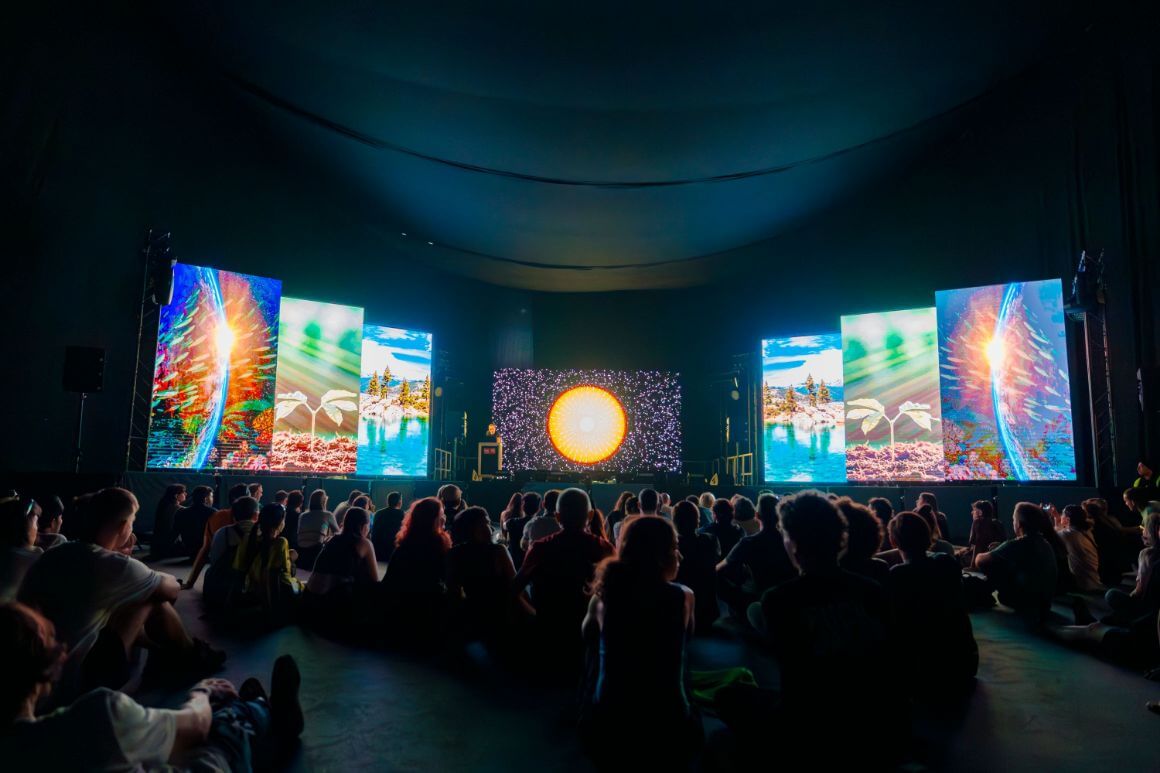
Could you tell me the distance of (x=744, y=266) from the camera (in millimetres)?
14305

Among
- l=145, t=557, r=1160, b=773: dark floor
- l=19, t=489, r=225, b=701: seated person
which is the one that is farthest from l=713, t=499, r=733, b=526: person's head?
l=19, t=489, r=225, b=701: seated person

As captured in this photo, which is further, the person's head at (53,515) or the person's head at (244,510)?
the person's head at (244,510)

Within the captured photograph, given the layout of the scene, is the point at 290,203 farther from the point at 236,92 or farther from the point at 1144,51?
the point at 1144,51

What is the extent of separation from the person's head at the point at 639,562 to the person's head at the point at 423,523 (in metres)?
2.41

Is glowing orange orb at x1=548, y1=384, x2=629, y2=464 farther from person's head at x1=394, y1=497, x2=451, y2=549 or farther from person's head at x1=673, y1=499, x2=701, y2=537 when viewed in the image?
person's head at x1=394, y1=497, x2=451, y2=549

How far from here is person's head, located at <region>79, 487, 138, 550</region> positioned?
2545 millimetres

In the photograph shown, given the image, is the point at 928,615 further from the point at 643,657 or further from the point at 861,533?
the point at 643,657

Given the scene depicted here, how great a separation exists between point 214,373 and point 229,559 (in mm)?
6783

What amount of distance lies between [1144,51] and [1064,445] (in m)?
5.41

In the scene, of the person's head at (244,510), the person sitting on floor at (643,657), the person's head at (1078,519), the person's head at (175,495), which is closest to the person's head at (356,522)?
the person's head at (244,510)

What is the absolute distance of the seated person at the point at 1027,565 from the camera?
4.81 metres

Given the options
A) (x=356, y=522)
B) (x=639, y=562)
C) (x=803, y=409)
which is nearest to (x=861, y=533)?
(x=639, y=562)

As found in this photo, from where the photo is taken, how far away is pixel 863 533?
292cm

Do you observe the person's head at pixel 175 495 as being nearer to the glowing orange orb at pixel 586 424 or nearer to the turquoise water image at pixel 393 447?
the turquoise water image at pixel 393 447
